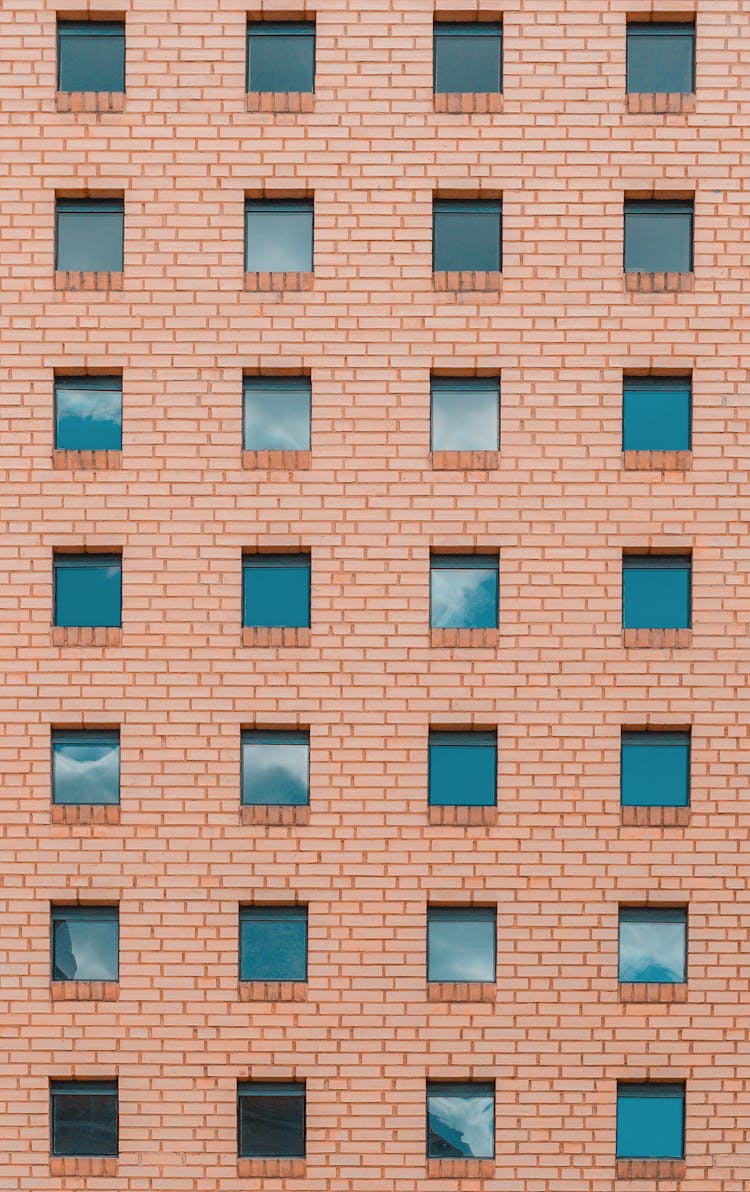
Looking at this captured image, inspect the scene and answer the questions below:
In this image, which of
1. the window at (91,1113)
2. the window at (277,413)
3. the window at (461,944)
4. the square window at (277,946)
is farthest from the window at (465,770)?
the window at (91,1113)

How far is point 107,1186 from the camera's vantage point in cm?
2355

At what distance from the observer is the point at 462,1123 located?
77.5 feet

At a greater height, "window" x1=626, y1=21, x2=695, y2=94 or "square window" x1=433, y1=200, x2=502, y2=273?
"window" x1=626, y1=21, x2=695, y2=94

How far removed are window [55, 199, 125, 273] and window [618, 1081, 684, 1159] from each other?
15987mm

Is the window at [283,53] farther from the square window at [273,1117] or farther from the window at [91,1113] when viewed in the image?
the window at [91,1113]

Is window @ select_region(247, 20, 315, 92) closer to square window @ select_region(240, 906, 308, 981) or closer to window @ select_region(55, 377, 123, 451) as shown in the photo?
window @ select_region(55, 377, 123, 451)

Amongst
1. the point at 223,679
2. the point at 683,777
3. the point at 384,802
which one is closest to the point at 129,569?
the point at 223,679

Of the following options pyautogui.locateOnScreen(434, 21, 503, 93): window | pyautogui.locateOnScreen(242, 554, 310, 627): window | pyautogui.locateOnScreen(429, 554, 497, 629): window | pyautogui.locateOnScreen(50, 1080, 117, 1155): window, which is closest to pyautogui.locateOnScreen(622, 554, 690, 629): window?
pyautogui.locateOnScreen(429, 554, 497, 629): window

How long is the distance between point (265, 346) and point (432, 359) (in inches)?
109

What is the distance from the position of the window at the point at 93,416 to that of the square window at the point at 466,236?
19.2 feet

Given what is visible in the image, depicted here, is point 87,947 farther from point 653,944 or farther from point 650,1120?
point 650,1120

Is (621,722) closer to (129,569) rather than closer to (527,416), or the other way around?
(527,416)

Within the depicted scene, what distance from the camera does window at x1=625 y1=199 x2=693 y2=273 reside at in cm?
2483

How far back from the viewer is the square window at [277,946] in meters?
23.9
